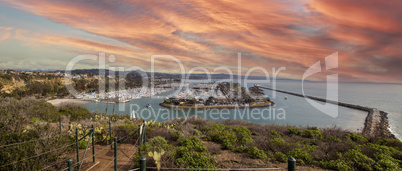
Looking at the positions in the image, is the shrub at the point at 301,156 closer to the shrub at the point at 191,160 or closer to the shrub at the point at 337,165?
the shrub at the point at 337,165

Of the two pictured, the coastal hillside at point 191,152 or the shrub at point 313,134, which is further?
the shrub at point 313,134

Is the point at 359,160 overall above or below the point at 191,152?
below

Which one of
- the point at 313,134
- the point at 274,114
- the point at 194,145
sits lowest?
the point at 274,114

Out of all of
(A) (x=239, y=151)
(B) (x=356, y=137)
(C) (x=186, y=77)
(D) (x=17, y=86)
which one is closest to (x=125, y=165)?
(A) (x=239, y=151)

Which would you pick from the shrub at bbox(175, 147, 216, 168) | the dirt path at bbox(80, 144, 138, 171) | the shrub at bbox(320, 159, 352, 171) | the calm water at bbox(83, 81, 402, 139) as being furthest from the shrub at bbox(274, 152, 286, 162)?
the calm water at bbox(83, 81, 402, 139)

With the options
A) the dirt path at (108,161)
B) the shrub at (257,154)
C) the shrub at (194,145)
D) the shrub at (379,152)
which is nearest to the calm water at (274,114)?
the shrub at (379,152)

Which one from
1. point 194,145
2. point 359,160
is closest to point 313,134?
point 359,160

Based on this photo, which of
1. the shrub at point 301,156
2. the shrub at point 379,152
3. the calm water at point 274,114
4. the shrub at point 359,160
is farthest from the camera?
the calm water at point 274,114

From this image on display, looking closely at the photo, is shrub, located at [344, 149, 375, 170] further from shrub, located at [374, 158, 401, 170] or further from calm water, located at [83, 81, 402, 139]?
calm water, located at [83, 81, 402, 139]

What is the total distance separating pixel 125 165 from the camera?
5008 millimetres

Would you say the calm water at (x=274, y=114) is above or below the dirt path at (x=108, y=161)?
below

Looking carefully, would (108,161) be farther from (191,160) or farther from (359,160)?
(359,160)

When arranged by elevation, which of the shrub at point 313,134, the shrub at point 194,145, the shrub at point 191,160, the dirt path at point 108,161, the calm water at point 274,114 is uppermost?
the shrub at point 191,160

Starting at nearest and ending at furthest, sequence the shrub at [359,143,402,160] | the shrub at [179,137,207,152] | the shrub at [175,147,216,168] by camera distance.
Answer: the shrub at [175,147,216,168] → the shrub at [179,137,207,152] → the shrub at [359,143,402,160]
